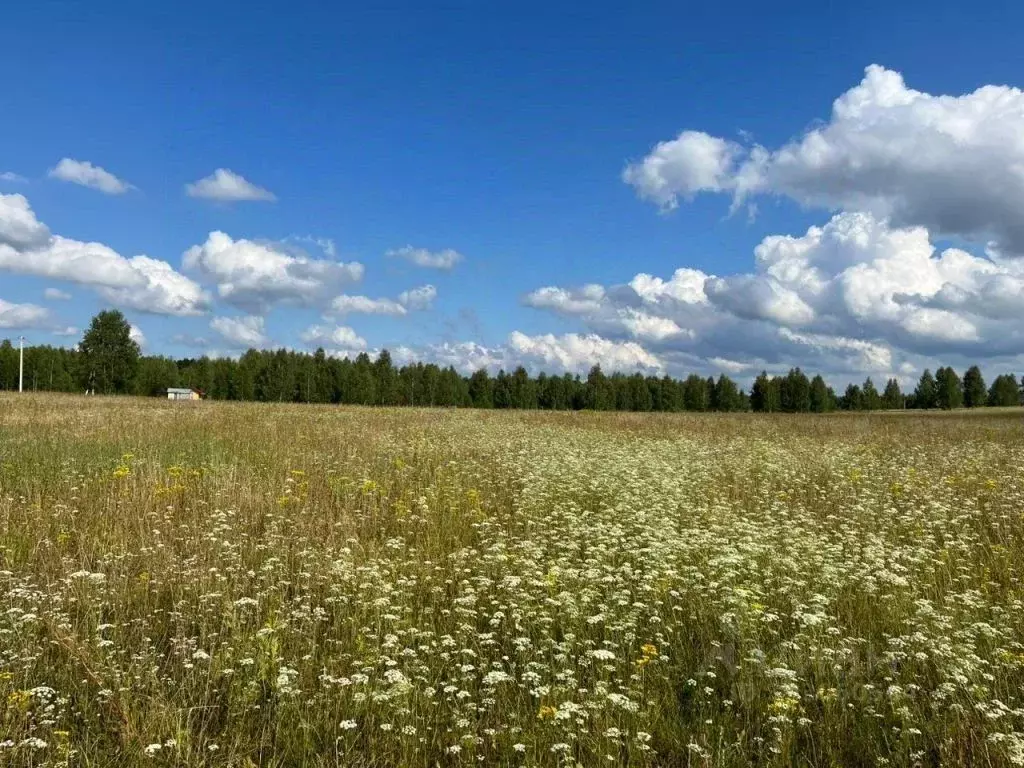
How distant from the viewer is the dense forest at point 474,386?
88.6 meters

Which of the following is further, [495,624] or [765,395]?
[765,395]

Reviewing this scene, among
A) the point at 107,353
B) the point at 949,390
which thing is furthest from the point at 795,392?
the point at 107,353

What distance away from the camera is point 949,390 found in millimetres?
89625

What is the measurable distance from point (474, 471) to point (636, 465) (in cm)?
305

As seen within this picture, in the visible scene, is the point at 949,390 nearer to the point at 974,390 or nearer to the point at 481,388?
the point at 974,390

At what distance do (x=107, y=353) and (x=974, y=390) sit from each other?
378 feet

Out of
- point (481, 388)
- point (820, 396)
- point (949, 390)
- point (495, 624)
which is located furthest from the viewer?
point (481, 388)

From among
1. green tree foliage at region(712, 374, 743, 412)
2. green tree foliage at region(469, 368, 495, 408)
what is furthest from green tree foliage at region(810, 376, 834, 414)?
green tree foliage at region(469, 368, 495, 408)

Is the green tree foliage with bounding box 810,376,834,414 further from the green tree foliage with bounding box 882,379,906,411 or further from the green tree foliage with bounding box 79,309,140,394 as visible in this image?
the green tree foliage with bounding box 79,309,140,394

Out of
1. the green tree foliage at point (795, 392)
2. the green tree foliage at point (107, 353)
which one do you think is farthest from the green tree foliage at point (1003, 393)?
the green tree foliage at point (107, 353)

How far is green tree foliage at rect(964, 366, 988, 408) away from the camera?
91.8 m

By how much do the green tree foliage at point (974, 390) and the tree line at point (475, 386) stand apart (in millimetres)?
148

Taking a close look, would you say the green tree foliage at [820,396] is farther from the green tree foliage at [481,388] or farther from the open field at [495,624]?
the open field at [495,624]

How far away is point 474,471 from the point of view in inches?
441
